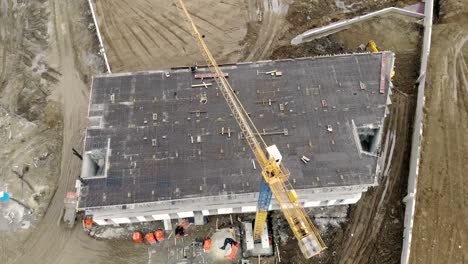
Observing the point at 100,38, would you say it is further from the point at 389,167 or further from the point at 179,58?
the point at 389,167

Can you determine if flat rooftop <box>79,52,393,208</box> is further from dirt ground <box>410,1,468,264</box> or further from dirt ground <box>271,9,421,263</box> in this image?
dirt ground <box>410,1,468,264</box>

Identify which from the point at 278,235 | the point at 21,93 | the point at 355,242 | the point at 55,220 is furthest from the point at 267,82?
the point at 21,93

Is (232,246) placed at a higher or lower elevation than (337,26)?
lower

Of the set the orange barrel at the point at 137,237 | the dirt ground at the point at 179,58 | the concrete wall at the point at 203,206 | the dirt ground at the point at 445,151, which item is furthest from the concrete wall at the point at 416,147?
the orange barrel at the point at 137,237

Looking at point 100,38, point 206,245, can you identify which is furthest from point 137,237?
point 100,38

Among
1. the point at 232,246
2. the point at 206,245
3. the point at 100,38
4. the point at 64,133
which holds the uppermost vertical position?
the point at 100,38
